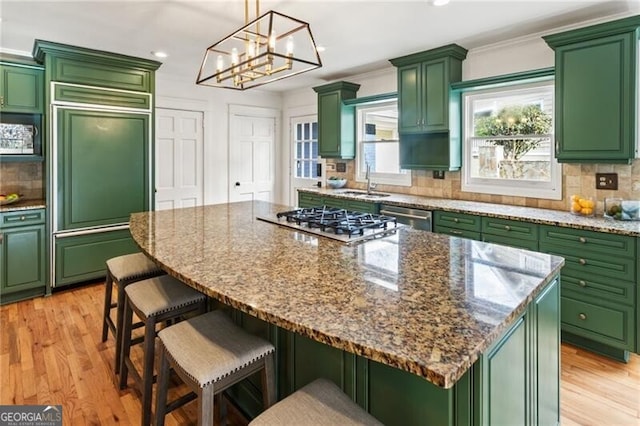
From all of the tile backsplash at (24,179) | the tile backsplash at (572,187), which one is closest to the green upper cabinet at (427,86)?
the tile backsplash at (572,187)

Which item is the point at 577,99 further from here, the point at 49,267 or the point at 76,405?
the point at 49,267

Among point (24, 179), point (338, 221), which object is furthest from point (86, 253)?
point (338, 221)

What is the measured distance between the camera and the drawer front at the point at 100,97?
3.66m

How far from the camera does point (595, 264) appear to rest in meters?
2.57

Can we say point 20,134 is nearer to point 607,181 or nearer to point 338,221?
point 338,221

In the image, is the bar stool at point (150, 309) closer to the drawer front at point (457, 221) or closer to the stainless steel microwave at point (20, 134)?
the drawer front at point (457, 221)

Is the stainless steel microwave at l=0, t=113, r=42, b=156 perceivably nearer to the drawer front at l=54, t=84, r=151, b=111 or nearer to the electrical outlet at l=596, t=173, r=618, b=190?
the drawer front at l=54, t=84, r=151, b=111

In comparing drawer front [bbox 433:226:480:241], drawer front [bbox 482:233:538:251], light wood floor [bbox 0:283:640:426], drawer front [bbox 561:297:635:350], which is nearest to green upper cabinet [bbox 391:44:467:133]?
drawer front [bbox 433:226:480:241]

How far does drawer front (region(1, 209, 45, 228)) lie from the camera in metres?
3.47

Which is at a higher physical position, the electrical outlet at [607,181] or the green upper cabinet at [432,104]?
the green upper cabinet at [432,104]

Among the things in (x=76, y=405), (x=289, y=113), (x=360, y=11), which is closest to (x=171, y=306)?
(x=76, y=405)

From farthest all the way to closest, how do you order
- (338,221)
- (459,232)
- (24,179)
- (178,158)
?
(178,158), (24,179), (459,232), (338,221)

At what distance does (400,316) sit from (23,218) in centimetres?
399

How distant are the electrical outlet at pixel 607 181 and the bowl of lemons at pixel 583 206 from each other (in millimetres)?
129
